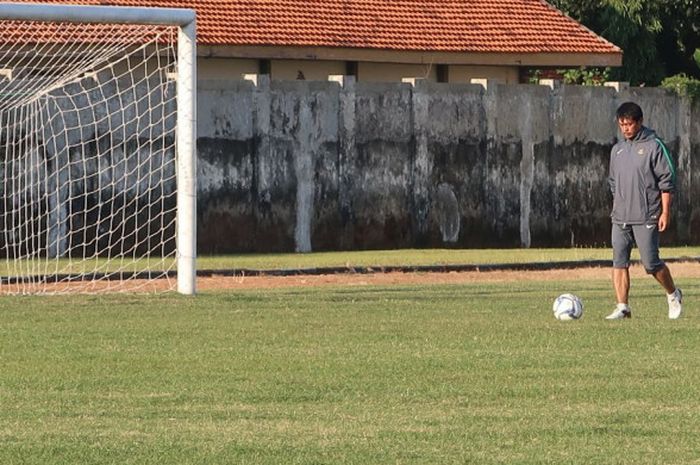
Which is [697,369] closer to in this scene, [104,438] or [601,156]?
[104,438]

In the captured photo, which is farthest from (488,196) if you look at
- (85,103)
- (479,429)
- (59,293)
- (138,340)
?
(479,429)

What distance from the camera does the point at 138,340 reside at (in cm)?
1598

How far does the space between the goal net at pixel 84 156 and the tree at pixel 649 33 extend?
1528 centimetres

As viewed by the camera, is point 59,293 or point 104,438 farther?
point 59,293

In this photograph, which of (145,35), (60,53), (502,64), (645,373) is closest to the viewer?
(645,373)

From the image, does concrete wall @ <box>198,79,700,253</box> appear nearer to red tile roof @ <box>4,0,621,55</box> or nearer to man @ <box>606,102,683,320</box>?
red tile roof @ <box>4,0,621,55</box>

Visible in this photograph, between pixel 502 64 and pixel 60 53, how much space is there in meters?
13.4

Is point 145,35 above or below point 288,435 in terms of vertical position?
above

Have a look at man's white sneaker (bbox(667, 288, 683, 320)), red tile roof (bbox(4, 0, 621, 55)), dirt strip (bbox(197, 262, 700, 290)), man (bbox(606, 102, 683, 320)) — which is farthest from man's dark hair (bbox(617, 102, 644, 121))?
red tile roof (bbox(4, 0, 621, 55))

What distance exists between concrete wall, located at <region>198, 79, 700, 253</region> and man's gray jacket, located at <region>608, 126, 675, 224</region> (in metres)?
13.8

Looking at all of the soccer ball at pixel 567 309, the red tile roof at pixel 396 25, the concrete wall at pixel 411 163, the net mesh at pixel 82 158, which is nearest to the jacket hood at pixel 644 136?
the soccer ball at pixel 567 309

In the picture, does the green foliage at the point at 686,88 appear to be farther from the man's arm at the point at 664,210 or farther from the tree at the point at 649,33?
the man's arm at the point at 664,210

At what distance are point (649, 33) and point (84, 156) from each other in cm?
1741

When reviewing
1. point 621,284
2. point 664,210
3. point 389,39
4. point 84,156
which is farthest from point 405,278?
point 389,39
